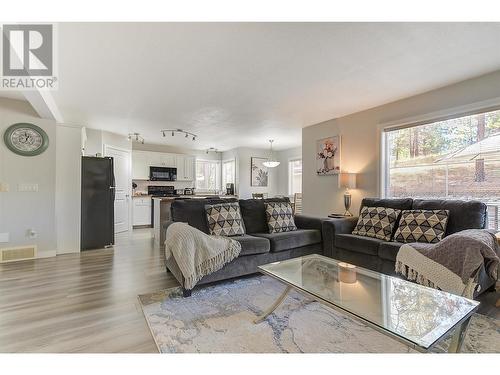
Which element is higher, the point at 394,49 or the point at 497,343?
the point at 394,49

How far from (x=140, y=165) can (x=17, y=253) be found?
3.78m

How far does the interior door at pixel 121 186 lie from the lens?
5.67 m

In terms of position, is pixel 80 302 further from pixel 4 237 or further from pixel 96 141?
pixel 96 141

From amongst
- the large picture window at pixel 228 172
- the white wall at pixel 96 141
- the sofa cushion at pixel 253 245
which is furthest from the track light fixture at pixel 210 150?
the sofa cushion at pixel 253 245

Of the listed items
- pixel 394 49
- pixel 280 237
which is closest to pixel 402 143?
pixel 394 49

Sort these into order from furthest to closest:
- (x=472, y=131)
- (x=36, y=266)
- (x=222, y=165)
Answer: (x=222, y=165) < (x=36, y=266) < (x=472, y=131)

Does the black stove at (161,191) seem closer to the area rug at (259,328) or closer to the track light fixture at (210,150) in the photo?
the track light fixture at (210,150)

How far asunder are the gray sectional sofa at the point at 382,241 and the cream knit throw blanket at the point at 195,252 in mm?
1339

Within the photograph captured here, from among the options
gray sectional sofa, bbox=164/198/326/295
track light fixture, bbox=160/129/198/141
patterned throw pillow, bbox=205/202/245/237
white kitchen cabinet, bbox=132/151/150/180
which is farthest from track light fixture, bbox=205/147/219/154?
patterned throw pillow, bbox=205/202/245/237

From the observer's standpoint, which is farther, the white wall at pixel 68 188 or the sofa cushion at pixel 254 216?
the white wall at pixel 68 188

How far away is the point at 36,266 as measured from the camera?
3.33m

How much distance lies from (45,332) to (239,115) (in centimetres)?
362
